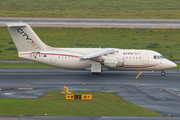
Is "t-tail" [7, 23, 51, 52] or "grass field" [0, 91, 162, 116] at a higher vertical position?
"t-tail" [7, 23, 51, 52]

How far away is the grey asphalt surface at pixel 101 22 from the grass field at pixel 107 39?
4622 mm

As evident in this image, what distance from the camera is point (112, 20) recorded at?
98438 millimetres

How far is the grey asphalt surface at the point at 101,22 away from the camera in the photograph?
88562 millimetres

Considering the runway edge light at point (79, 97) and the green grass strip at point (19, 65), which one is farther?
the green grass strip at point (19, 65)

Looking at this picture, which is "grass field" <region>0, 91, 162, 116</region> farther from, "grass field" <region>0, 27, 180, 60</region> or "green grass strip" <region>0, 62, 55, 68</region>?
"grass field" <region>0, 27, 180, 60</region>

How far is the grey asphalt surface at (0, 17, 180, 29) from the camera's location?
8856 centimetres

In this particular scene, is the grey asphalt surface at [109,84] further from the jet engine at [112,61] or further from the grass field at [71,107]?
the jet engine at [112,61]

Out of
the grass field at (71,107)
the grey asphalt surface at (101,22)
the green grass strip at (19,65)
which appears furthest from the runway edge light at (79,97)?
the grey asphalt surface at (101,22)

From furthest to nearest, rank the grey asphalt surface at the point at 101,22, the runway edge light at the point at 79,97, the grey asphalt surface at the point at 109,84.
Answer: the grey asphalt surface at the point at 101,22 < the runway edge light at the point at 79,97 < the grey asphalt surface at the point at 109,84

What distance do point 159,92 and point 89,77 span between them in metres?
12.1

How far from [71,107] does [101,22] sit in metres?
70.7

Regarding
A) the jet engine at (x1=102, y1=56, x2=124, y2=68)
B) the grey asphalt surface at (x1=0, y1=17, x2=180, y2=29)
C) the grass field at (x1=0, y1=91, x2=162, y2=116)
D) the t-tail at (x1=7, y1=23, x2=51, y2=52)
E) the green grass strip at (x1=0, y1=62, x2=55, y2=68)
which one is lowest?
the grass field at (x1=0, y1=91, x2=162, y2=116)

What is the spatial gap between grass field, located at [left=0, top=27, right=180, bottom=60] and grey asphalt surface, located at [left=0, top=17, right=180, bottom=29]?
462 cm

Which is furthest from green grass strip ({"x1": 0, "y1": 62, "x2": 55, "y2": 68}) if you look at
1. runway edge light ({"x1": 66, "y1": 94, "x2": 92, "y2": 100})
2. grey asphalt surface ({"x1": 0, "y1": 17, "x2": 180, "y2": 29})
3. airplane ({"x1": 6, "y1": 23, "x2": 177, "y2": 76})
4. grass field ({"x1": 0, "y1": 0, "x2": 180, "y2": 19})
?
grass field ({"x1": 0, "y1": 0, "x2": 180, "y2": 19})
